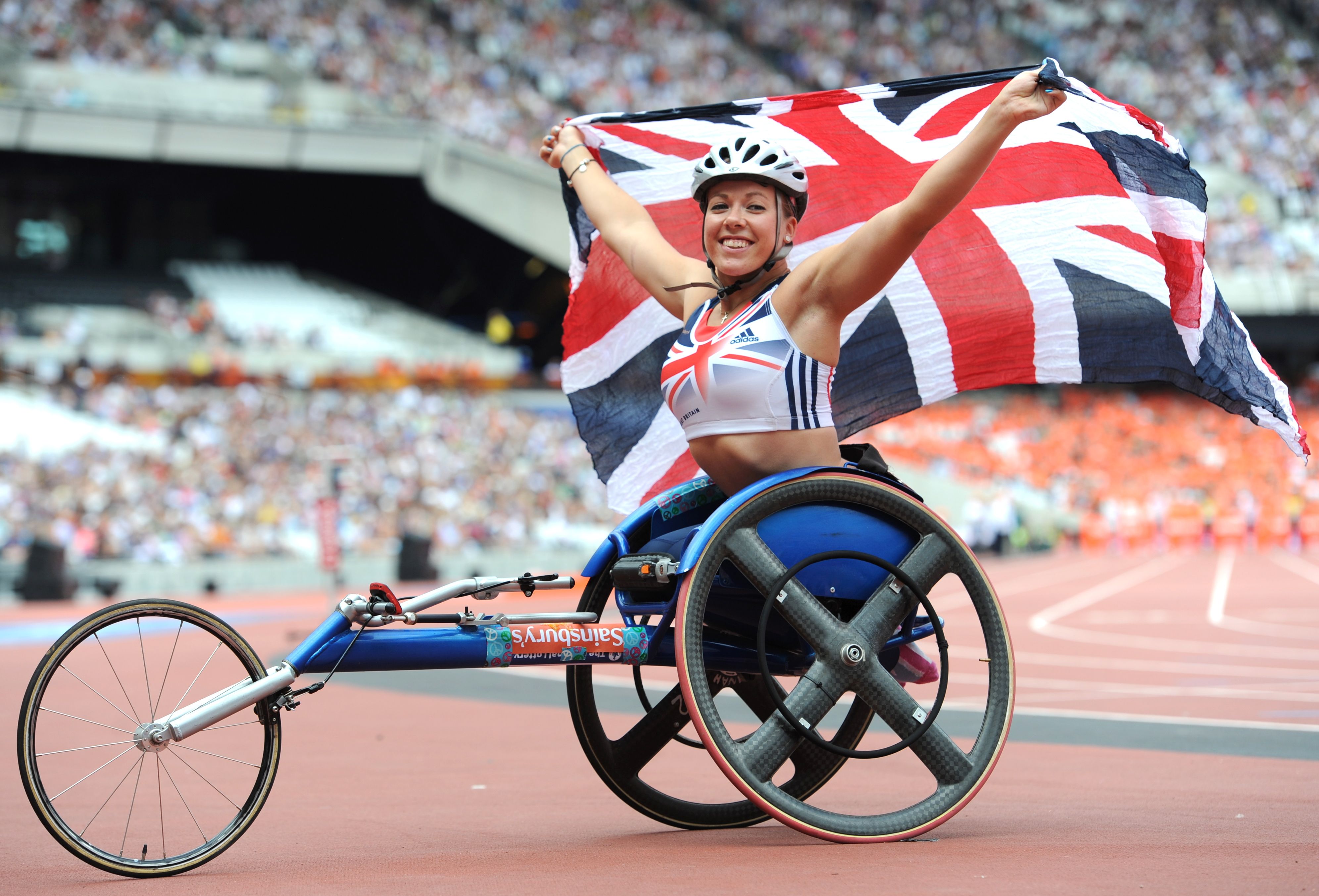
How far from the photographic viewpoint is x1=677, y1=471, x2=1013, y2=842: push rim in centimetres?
419

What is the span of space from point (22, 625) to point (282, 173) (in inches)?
861

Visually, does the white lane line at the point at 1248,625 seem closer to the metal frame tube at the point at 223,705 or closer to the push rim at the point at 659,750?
the push rim at the point at 659,750

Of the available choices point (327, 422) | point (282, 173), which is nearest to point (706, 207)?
point (327, 422)

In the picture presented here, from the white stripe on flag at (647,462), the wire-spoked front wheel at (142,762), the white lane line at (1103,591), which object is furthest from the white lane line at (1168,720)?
the white lane line at (1103,591)

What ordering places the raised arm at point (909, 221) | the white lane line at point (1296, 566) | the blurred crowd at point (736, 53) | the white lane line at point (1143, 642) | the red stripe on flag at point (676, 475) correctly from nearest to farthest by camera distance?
the raised arm at point (909, 221) → the red stripe on flag at point (676, 475) → the white lane line at point (1143, 642) → the white lane line at point (1296, 566) → the blurred crowd at point (736, 53)

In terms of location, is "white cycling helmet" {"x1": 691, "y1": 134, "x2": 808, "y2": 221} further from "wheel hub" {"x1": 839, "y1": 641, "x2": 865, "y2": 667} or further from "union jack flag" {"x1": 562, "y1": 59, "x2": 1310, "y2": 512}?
"wheel hub" {"x1": 839, "y1": 641, "x2": 865, "y2": 667}

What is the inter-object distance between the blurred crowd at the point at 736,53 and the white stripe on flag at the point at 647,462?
110 feet

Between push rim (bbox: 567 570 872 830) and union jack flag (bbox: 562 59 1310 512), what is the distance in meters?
1.10

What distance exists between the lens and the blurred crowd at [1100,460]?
124ft

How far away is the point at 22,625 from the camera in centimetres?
1861

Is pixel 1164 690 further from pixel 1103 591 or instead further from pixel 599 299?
pixel 1103 591

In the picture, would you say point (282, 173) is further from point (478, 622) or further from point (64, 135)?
point (478, 622)

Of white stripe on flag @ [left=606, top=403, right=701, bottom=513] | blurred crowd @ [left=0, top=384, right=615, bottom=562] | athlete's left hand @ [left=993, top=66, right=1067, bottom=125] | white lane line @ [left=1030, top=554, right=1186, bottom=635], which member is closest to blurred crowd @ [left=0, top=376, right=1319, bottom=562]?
blurred crowd @ [left=0, top=384, right=615, bottom=562]

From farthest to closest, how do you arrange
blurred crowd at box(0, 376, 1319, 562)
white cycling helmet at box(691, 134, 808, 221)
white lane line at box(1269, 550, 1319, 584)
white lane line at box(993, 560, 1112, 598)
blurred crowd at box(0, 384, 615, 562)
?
white lane line at box(1269, 550, 1319, 584) → blurred crowd at box(0, 376, 1319, 562) → blurred crowd at box(0, 384, 615, 562) → white lane line at box(993, 560, 1112, 598) → white cycling helmet at box(691, 134, 808, 221)
